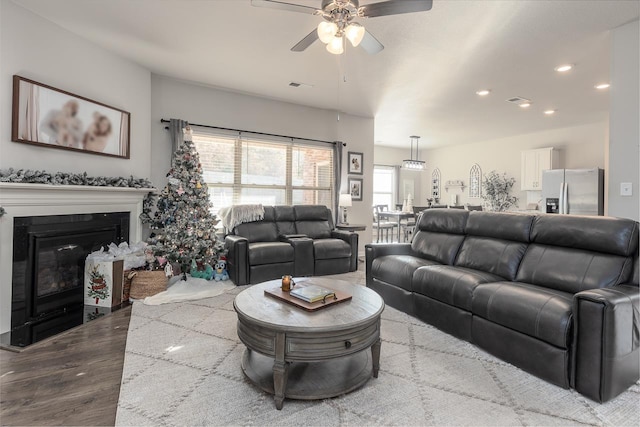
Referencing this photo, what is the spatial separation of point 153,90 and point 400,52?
10.9 feet

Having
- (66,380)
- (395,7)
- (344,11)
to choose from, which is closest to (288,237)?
(66,380)

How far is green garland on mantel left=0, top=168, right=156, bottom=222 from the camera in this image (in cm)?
272

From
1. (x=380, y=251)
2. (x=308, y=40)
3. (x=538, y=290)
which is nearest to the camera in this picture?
(x=538, y=290)

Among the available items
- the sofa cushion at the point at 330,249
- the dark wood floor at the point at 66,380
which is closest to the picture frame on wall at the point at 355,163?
the sofa cushion at the point at 330,249

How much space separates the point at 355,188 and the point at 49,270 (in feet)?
15.8

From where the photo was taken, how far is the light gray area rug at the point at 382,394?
1.69m

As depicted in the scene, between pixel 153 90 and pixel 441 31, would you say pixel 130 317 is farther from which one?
pixel 441 31

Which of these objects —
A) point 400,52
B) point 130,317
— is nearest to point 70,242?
point 130,317

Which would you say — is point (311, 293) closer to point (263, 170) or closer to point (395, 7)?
point (395, 7)

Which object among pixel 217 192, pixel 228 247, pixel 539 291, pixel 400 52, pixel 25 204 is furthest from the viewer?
pixel 217 192

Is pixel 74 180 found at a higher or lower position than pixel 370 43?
lower

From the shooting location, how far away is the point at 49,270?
3158 mm

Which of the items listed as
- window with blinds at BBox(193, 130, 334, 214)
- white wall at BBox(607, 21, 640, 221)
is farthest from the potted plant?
white wall at BBox(607, 21, 640, 221)

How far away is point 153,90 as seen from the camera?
14.9 feet
